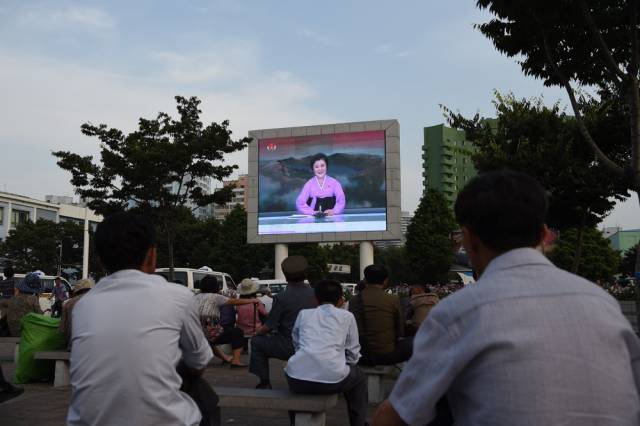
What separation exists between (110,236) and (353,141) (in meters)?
34.7

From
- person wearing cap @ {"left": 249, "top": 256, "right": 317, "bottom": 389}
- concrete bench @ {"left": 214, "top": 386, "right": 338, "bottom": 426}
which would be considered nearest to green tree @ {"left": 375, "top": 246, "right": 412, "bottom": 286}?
person wearing cap @ {"left": 249, "top": 256, "right": 317, "bottom": 389}

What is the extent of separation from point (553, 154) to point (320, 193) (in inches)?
860

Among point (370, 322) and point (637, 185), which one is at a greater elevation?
point (637, 185)

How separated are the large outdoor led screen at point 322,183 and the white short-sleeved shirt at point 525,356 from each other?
33885 mm

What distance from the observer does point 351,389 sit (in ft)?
16.4

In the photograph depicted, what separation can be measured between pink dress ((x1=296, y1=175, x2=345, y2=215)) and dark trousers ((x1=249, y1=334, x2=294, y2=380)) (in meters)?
29.4

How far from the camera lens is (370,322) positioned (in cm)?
589

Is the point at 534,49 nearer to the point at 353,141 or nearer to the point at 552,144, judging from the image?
the point at 552,144

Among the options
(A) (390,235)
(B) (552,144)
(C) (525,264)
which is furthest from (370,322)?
(A) (390,235)

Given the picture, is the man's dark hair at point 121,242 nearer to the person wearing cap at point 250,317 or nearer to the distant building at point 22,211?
the person wearing cap at point 250,317

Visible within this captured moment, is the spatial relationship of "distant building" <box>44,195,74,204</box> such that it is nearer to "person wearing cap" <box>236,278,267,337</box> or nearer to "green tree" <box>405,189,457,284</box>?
"green tree" <box>405,189,457,284</box>

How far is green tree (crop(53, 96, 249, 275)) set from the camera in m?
21.2

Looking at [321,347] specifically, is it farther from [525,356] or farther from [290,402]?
[525,356]

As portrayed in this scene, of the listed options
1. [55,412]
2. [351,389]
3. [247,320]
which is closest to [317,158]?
[247,320]
